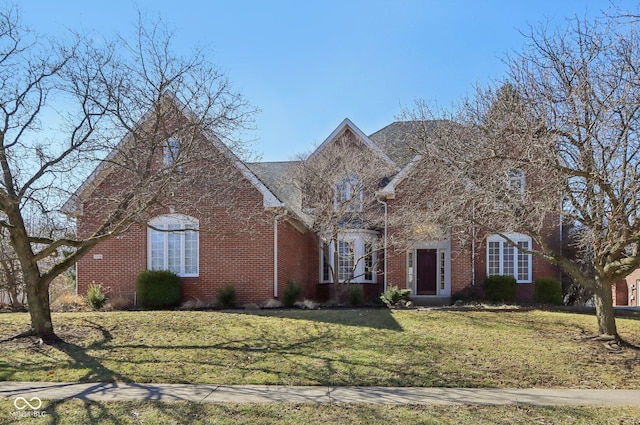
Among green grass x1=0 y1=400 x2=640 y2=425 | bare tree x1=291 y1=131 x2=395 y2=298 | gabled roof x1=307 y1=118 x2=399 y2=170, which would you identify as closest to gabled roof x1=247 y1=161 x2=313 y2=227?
bare tree x1=291 y1=131 x2=395 y2=298

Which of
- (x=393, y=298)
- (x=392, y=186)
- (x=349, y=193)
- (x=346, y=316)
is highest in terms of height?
(x=392, y=186)

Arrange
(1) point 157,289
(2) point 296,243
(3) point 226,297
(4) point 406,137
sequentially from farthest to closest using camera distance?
(2) point 296,243, (1) point 157,289, (3) point 226,297, (4) point 406,137

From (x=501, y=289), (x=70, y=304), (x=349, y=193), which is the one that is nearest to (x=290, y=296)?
(x=349, y=193)

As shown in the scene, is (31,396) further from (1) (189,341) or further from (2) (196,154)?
(2) (196,154)

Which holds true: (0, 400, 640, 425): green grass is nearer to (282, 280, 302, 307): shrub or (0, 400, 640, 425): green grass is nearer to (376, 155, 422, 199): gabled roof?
(282, 280, 302, 307): shrub

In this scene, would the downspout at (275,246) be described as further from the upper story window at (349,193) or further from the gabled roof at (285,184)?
the upper story window at (349,193)

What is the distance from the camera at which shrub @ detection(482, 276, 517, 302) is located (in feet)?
64.4

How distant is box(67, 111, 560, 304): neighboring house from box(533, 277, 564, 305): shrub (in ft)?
3.13

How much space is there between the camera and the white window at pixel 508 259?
21.0m

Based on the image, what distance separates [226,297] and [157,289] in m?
2.14

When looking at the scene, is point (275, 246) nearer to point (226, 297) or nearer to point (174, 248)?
point (226, 297)

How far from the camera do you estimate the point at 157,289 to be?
17.6m

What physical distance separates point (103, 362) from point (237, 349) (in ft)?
8.40

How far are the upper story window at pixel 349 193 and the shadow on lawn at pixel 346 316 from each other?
4.18m
